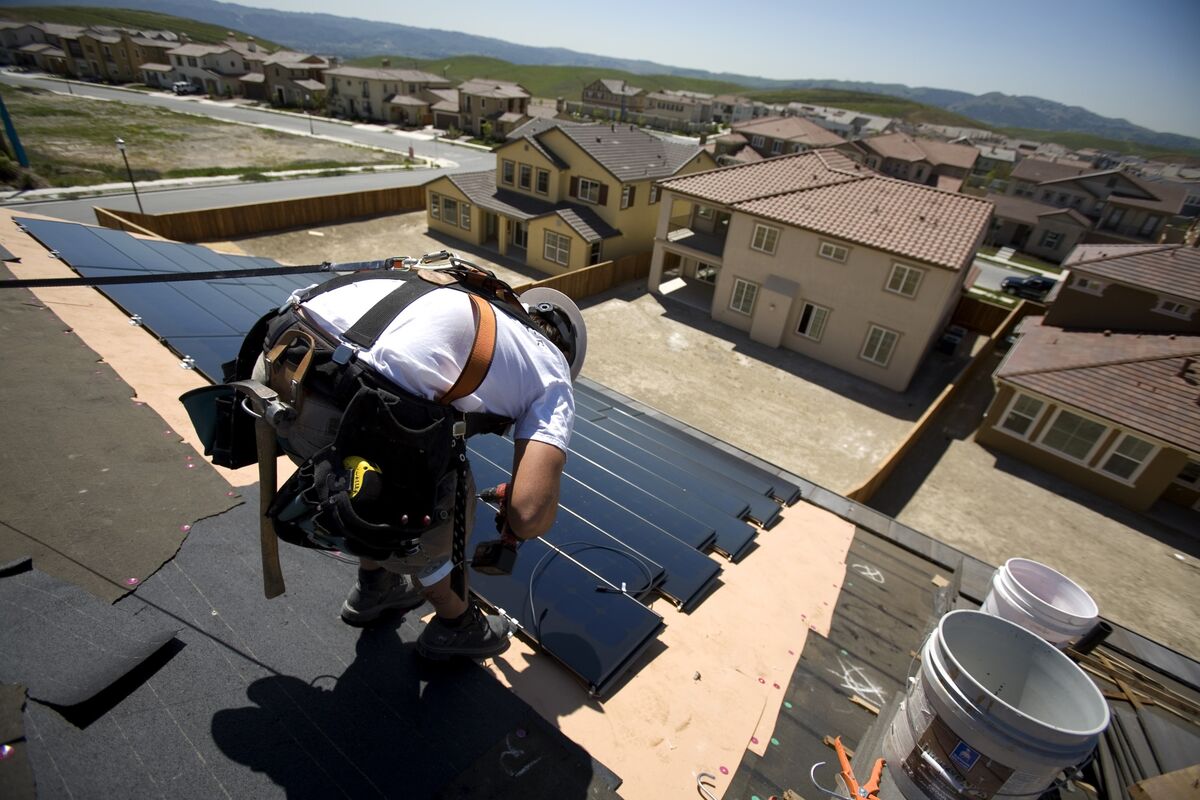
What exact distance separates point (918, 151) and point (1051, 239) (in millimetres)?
22784

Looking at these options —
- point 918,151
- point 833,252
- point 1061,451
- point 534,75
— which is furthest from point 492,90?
point 534,75

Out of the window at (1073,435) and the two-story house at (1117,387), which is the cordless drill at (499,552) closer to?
the two-story house at (1117,387)

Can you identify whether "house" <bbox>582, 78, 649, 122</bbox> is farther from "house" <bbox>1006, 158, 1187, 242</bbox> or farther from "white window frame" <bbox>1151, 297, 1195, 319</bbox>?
"white window frame" <bbox>1151, 297, 1195, 319</bbox>

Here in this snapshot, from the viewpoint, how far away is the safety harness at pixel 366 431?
2473mm

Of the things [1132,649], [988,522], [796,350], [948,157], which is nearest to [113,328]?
[1132,649]

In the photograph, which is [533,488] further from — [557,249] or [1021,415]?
[557,249]

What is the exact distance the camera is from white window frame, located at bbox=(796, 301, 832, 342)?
73.2 feet

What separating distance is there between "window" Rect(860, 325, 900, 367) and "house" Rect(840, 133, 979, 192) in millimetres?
54012

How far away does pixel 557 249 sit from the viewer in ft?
92.8

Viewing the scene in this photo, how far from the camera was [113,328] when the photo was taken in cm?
684

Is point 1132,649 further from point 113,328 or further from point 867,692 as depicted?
point 113,328

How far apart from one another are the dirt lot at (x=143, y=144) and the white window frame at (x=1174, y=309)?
51.9 metres

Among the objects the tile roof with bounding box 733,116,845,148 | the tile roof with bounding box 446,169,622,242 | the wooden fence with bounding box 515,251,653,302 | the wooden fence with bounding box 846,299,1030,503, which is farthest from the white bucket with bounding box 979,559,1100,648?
the tile roof with bounding box 733,116,845,148

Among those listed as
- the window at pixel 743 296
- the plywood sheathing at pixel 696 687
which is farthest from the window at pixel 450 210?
the plywood sheathing at pixel 696 687
